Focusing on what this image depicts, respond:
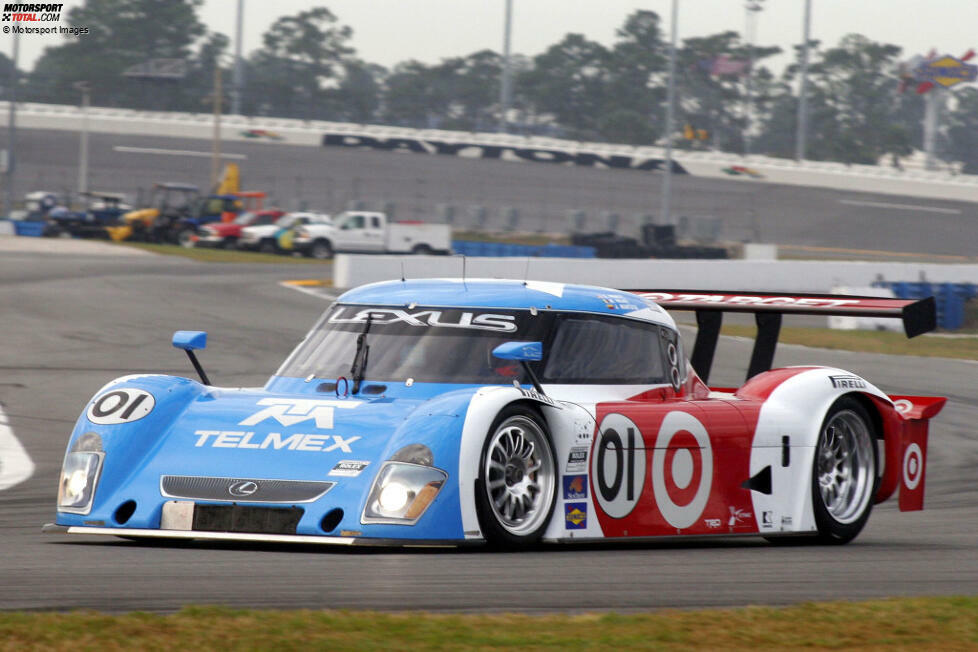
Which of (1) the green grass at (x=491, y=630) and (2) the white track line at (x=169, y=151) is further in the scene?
(2) the white track line at (x=169, y=151)

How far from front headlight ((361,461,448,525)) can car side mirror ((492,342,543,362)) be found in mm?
751

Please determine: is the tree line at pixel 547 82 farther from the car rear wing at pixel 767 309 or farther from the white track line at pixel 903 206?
the car rear wing at pixel 767 309

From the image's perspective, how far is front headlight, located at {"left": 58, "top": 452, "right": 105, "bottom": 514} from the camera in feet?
23.2

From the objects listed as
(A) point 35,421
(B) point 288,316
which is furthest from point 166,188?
(A) point 35,421

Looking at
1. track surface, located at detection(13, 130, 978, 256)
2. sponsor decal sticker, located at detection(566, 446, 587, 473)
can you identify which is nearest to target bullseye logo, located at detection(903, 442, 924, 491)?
sponsor decal sticker, located at detection(566, 446, 587, 473)

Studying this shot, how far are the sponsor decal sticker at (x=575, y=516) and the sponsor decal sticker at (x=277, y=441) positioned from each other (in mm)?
1082

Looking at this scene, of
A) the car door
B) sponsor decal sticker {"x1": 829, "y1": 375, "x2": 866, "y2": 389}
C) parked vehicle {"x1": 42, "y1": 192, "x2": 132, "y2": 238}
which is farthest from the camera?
parked vehicle {"x1": 42, "y1": 192, "x2": 132, "y2": 238}

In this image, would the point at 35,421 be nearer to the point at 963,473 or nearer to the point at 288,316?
the point at 963,473

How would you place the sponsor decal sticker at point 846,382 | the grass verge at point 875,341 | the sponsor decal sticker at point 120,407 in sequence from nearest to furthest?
the sponsor decal sticker at point 120,407, the sponsor decal sticker at point 846,382, the grass verge at point 875,341

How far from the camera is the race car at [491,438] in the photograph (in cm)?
671

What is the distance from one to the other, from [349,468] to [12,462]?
5.98 metres

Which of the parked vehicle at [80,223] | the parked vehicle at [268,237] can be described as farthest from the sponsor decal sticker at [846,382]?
the parked vehicle at [80,223]

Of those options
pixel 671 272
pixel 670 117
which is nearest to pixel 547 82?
pixel 670 117

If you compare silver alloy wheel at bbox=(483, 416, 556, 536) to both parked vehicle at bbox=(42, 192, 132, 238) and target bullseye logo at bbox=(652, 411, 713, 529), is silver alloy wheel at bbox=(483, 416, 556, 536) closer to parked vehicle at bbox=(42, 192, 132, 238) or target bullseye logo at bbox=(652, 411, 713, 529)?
target bullseye logo at bbox=(652, 411, 713, 529)
